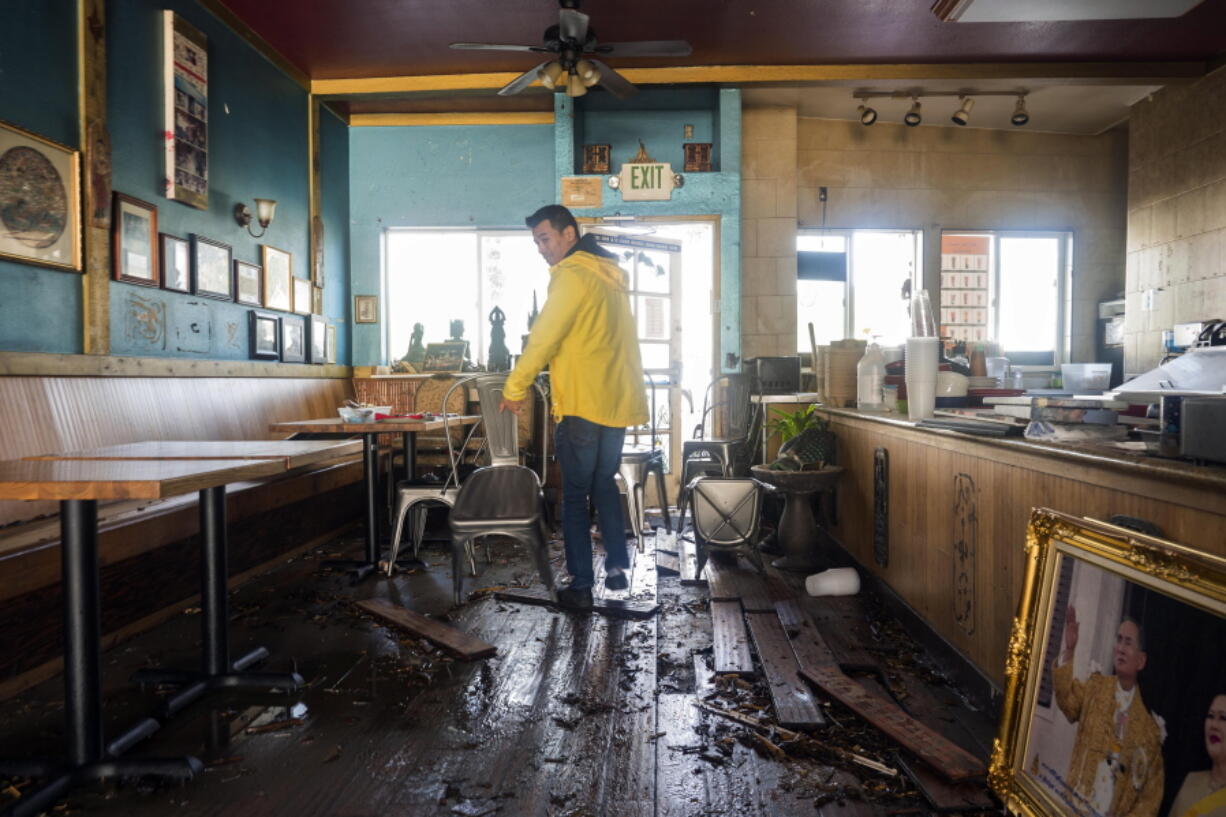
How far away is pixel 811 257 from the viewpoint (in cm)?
777

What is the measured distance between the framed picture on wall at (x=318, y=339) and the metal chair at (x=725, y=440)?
3.17m

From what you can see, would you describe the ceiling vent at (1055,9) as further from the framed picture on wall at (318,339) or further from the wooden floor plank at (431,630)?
the framed picture on wall at (318,339)

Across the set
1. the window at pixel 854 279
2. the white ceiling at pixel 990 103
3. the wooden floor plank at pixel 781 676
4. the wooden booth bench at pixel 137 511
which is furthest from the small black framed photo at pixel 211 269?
the window at pixel 854 279

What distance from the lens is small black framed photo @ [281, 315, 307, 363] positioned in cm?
572

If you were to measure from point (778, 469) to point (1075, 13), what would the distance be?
12.9ft

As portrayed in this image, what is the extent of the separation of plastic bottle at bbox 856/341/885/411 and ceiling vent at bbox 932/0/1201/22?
2.69 meters

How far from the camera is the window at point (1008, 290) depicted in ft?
25.7

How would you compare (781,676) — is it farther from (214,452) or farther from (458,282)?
(458,282)

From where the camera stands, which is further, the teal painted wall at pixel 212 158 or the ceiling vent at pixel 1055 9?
the ceiling vent at pixel 1055 9

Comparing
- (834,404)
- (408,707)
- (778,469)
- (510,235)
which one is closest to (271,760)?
(408,707)

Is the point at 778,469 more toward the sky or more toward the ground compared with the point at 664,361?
more toward the ground

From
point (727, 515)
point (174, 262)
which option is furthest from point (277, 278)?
point (727, 515)

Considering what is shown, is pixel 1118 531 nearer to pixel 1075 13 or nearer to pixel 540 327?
pixel 540 327

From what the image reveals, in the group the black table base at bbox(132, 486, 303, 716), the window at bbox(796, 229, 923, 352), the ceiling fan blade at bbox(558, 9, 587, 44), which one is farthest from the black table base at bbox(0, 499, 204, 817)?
the window at bbox(796, 229, 923, 352)
